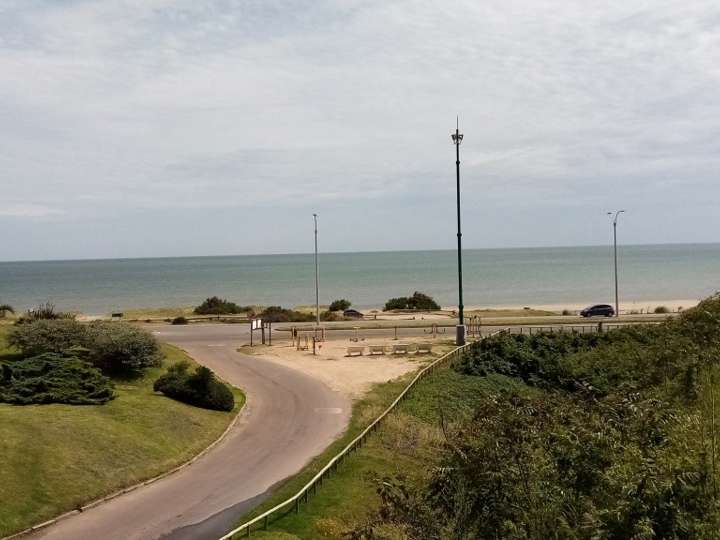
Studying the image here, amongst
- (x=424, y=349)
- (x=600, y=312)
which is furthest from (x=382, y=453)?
(x=600, y=312)

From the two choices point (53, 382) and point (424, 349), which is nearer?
point (53, 382)

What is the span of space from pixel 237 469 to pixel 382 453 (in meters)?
4.04

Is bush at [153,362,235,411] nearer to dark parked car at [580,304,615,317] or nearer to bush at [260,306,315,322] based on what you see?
bush at [260,306,315,322]

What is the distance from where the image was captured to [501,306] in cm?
8000

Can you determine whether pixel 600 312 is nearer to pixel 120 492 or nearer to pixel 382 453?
pixel 382 453

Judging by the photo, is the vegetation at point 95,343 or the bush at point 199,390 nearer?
the bush at point 199,390

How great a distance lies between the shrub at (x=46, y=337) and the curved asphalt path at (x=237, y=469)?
653 cm

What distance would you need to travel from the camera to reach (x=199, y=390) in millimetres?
23656

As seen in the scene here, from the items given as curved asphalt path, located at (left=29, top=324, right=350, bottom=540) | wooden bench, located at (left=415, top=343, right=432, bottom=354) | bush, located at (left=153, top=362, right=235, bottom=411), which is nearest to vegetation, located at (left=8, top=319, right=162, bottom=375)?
bush, located at (left=153, top=362, right=235, bottom=411)

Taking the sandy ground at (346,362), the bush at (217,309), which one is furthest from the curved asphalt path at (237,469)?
the bush at (217,309)

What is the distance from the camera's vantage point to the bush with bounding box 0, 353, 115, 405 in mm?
20312

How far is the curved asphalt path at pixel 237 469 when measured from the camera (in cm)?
1423

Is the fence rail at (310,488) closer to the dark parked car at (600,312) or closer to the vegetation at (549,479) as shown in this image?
the vegetation at (549,479)

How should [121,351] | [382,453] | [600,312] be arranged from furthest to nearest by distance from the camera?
1. [600,312]
2. [121,351]
3. [382,453]
